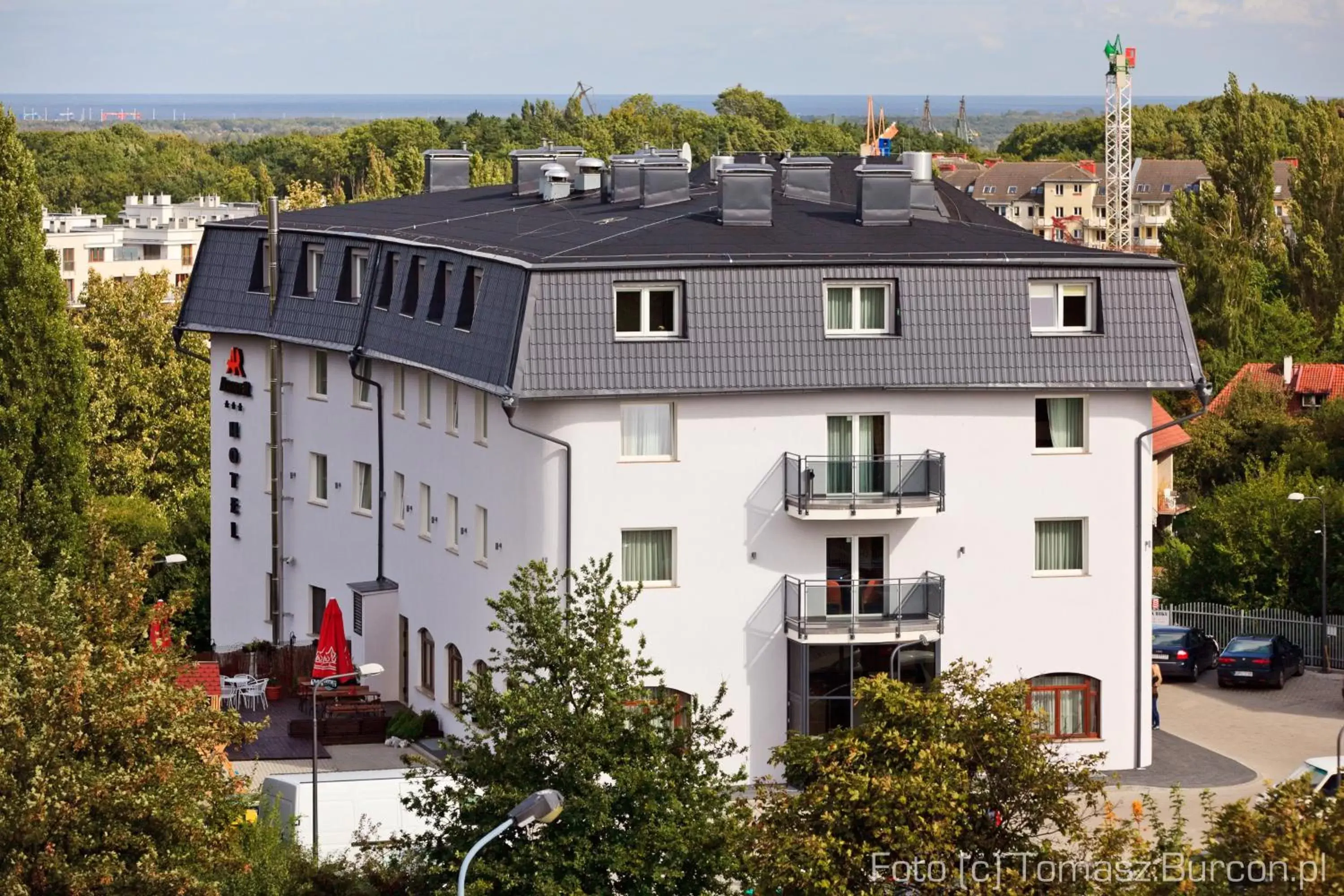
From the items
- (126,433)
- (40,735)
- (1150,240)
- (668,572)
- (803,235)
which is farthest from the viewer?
(1150,240)

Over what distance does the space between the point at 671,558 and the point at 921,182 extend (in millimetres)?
11745

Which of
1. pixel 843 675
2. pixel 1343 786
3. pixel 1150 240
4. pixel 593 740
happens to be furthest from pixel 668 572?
pixel 1150 240

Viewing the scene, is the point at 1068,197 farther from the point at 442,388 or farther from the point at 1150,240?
the point at 442,388

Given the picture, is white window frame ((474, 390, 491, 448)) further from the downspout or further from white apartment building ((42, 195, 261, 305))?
white apartment building ((42, 195, 261, 305))

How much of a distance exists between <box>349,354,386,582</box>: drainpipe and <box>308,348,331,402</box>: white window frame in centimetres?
226

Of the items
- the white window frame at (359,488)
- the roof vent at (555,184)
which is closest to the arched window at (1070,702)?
the white window frame at (359,488)

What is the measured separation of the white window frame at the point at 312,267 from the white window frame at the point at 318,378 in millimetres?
1291

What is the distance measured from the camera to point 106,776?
2727 cm

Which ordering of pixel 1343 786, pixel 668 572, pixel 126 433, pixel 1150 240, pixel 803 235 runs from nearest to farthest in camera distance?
pixel 1343 786 → pixel 668 572 → pixel 803 235 → pixel 126 433 → pixel 1150 240

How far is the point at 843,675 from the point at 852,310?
6.47 metres

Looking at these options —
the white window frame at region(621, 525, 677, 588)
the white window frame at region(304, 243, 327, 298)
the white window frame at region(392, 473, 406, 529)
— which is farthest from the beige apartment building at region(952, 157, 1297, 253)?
the white window frame at region(621, 525, 677, 588)

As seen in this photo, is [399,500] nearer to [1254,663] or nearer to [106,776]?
[1254,663]

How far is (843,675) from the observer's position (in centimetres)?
4041

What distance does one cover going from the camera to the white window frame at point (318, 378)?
161ft
